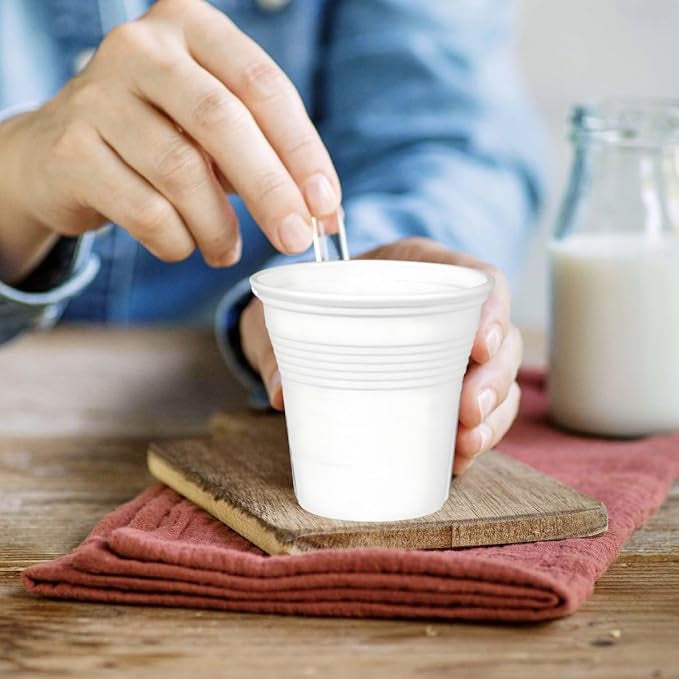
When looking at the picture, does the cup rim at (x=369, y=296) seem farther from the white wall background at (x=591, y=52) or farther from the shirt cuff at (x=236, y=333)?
the white wall background at (x=591, y=52)

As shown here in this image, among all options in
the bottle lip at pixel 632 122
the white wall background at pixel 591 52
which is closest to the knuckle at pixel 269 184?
the bottle lip at pixel 632 122

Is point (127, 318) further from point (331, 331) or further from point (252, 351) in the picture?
point (331, 331)

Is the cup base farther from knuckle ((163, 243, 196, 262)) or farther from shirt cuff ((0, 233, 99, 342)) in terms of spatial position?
shirt cuff ((0, 233, 99, 342))

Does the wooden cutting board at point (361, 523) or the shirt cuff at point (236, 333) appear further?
the shirt cuff at point (236, 333)

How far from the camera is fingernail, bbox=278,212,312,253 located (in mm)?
604

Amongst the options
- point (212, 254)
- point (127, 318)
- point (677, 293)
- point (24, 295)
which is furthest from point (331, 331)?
point (127, 318)

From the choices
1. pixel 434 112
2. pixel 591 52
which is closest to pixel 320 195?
pixel 434 112

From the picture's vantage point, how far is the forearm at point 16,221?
754 millimetres

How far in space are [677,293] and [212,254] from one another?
0.35 meters

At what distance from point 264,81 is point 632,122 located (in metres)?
0.33

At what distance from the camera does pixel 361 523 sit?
1.67 feet

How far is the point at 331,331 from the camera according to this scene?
0.48 m

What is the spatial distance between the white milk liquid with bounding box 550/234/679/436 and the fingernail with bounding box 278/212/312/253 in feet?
0.88

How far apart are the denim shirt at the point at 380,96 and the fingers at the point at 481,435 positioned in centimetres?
48
